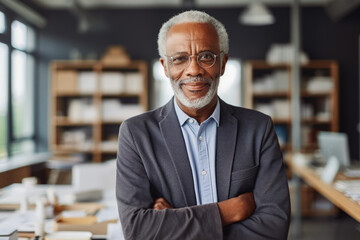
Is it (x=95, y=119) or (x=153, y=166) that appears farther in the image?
(x=95, y=119)

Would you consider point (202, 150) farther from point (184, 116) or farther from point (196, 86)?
point (196, 86)

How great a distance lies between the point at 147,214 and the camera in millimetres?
1624

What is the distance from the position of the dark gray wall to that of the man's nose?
5.58 meters

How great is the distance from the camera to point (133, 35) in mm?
7305

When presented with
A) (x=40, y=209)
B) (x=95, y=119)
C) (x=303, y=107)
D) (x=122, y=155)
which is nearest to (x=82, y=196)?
(x=40, y=209)

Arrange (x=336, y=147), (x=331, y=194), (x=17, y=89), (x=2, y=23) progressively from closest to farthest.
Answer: (x=331, y=194) < (x=336, y=147) < (x=2, y=23) < (x=17, y=89)

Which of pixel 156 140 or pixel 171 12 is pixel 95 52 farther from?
pixel 156 140

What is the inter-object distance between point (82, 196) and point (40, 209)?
2.01ft

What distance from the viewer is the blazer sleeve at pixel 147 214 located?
158cm

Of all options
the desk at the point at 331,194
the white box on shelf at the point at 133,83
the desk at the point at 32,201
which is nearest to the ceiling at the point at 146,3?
the white box on shelf at the point at 133,83

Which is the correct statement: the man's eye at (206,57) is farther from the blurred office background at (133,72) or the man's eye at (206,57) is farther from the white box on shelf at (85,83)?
the white box on shelf at (85,83)

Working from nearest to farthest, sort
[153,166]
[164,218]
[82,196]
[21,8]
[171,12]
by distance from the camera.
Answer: [164,218] < [153,166] < [82,196] < [21,8] < [171,12]

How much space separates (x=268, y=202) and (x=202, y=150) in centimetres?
35

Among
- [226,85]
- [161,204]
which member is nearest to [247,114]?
[161,204]
